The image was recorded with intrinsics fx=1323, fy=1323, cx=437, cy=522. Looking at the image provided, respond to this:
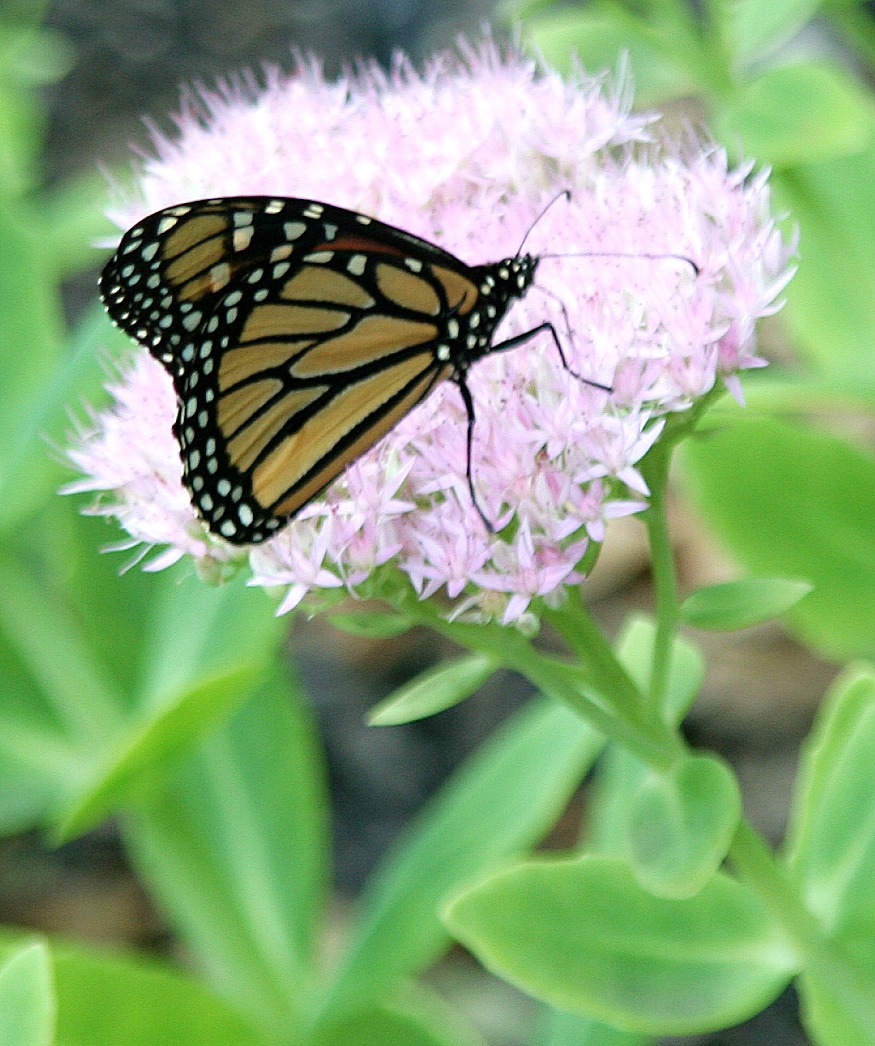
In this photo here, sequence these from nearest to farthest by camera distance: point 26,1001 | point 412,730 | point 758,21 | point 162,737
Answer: point 26,1001 < point 162,737 < point 758,21 < point 412,730

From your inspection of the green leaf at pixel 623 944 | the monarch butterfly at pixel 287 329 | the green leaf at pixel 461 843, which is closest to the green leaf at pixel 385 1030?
the green leaf at pixel 461 843

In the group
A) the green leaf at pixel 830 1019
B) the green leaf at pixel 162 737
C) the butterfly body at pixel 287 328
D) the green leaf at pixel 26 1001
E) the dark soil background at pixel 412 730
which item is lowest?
the dark soil background at pixel 412 730

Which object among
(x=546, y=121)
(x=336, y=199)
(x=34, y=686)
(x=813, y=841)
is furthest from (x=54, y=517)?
(x=813, y=841)

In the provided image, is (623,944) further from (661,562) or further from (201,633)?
(201,633)

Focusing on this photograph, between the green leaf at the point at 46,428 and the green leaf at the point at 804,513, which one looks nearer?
the green leaf at the point at 46,428

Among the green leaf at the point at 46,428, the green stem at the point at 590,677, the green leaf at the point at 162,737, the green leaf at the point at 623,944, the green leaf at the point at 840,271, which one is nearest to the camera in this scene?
the green stem at the point at 590,677

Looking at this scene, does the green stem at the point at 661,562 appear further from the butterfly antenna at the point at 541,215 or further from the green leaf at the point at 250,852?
the green leaf at the point at 250,852

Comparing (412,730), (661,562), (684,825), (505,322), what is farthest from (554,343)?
(412,730)
